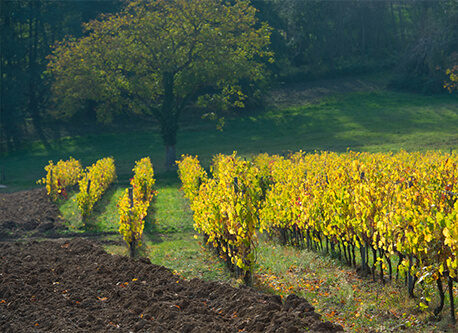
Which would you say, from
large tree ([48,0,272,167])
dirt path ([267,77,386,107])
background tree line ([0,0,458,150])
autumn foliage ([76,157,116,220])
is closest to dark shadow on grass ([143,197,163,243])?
autumn foliage ([76,157,116,220])

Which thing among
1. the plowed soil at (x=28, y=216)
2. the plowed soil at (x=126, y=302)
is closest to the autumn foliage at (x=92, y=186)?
the plowed soil at (x=28, y=216)

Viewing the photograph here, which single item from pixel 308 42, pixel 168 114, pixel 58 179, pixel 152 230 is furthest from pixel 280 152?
pixel 308 42

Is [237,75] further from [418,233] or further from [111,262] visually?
[418,233]

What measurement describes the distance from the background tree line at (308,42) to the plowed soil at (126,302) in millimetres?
28202

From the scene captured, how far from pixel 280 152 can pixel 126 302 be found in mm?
25394

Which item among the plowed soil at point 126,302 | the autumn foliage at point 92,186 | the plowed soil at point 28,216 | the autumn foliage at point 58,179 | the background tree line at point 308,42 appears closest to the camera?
the plowed soil at point 126,302

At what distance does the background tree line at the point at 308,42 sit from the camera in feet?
124

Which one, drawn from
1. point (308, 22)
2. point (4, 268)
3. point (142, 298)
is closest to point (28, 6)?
point (308, 22)

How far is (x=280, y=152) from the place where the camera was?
3209 cm

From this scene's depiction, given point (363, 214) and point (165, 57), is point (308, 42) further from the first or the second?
point (363, 214)

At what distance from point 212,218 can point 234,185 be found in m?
1.04

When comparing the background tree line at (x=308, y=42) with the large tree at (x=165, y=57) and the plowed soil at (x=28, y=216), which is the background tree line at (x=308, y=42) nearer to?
the large tree at (x=165, y=57)

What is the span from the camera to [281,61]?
47.1 metres

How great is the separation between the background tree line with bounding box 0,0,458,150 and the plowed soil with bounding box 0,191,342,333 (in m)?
28.2
